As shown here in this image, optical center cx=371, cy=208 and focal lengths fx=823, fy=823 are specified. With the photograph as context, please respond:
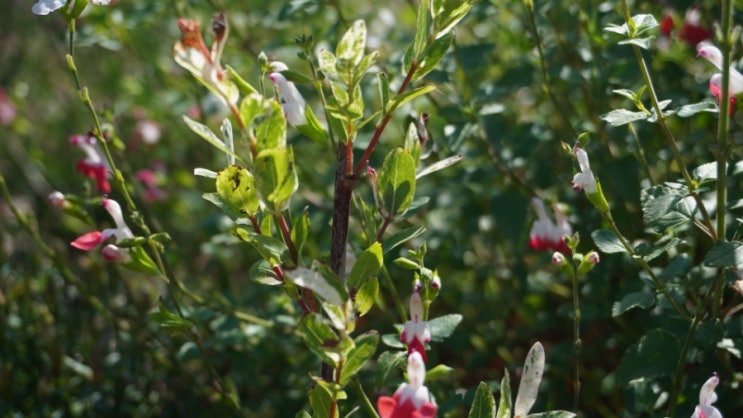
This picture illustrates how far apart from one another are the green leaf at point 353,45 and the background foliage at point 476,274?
1.64ft

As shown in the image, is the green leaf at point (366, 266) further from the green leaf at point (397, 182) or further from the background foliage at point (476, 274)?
the background foliage at point (476, 274)

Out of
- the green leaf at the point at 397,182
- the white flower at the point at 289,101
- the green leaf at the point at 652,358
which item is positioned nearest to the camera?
the green leaf at the point at 397,182

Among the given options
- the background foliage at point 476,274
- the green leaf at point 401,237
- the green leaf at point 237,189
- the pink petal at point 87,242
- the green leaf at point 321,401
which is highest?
the green leaf at point 237,189

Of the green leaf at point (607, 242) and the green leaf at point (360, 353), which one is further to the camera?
the green leaf at point (607, 242)

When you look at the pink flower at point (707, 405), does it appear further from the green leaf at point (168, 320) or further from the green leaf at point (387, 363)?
the green leaf at point (168, 320)

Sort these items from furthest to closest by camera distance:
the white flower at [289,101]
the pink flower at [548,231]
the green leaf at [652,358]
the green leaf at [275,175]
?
the pink flower at [548,231] < the green leaf at [652,358] < the white flower at [289,101] < the green leaf at [275,175]

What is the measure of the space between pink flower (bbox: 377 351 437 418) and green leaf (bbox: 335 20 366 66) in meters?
0.33

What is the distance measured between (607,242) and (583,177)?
0.40ft

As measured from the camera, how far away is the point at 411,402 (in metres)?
0.86

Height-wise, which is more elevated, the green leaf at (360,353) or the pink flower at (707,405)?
the green leaf at (360,353)

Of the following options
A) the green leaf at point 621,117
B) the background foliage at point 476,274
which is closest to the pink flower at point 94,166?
the background foliage at point 476,274

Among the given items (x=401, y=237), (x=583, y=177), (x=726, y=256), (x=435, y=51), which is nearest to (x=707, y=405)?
(x=726, y=256)

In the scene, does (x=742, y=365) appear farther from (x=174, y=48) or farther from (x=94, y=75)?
(x=94, y=75)

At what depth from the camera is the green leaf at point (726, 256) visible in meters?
0.99
